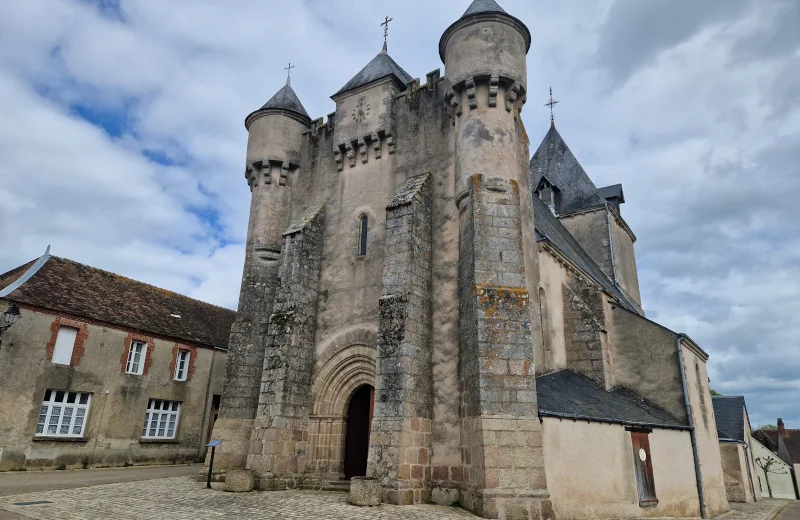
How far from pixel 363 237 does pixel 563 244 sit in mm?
7883

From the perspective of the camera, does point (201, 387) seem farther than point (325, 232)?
Yes

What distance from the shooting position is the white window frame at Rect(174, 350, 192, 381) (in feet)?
64.4

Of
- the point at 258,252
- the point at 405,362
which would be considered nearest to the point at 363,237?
the point at 258,252

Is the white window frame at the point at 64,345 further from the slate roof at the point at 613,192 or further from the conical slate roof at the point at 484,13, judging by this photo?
the slate roof at the point at 613,192

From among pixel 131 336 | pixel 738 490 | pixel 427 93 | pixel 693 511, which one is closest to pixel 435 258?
pixel 427 93

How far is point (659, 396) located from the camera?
13.8 meters

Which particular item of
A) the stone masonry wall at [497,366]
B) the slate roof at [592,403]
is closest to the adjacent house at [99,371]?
the stone masonry wall at [497,366]

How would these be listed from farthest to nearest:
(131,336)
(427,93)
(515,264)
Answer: (131,336) < (427,93) < (515,264)

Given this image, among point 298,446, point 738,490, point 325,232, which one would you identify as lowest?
point 738,490

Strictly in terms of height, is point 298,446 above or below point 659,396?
below

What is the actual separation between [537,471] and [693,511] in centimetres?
627

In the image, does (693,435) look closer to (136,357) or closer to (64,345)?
(136,357)

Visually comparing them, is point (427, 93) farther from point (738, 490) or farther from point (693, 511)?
point (738, 490)

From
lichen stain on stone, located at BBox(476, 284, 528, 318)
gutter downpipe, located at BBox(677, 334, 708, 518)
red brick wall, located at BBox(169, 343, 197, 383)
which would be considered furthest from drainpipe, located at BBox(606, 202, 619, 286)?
red brick wall, located at BBox(169, 343, 197, 383)
